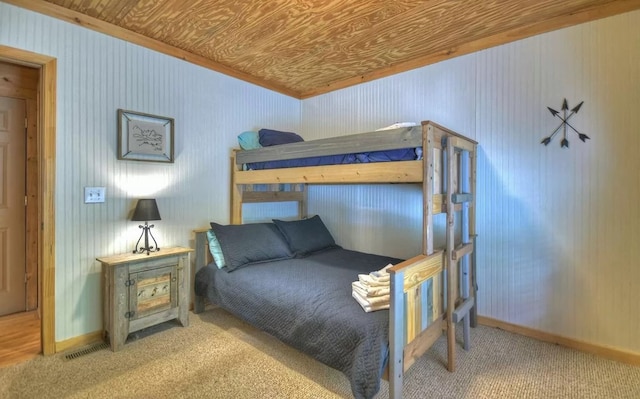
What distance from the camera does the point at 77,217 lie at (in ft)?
7.09

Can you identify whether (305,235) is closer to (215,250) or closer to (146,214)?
(215,250)

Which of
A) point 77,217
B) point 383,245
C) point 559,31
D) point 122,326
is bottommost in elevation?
point 122,326

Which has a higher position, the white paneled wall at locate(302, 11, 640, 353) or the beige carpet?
the white paneled wall at locate(302, 11, 640, 353)

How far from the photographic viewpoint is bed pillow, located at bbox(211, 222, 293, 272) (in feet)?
8.23

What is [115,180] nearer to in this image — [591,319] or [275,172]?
[275,172]

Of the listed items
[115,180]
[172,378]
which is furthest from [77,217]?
[172,378]

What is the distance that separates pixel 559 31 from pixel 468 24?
2.12 feet

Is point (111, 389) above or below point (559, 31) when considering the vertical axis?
below

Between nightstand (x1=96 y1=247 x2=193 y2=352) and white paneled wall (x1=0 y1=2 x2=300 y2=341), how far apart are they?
185 mm

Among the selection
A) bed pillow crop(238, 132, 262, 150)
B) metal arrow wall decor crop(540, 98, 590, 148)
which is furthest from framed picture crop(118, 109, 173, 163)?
metal arrow wall decor crop(540, 98, 590, 148)

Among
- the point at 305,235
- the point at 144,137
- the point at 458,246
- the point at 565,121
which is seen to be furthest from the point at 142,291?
the point at 565,121

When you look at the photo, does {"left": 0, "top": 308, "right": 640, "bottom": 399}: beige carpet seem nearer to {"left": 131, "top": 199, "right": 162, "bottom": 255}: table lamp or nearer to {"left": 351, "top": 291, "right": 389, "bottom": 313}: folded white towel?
{"left": 351, "top": 291, "right": 389, "bottom": 313}: folded white towel

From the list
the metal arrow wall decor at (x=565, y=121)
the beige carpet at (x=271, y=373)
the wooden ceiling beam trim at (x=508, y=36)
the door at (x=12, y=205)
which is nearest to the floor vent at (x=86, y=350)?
the beige carpet at (x=271, y=373)

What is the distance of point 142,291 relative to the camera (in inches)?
86.7
